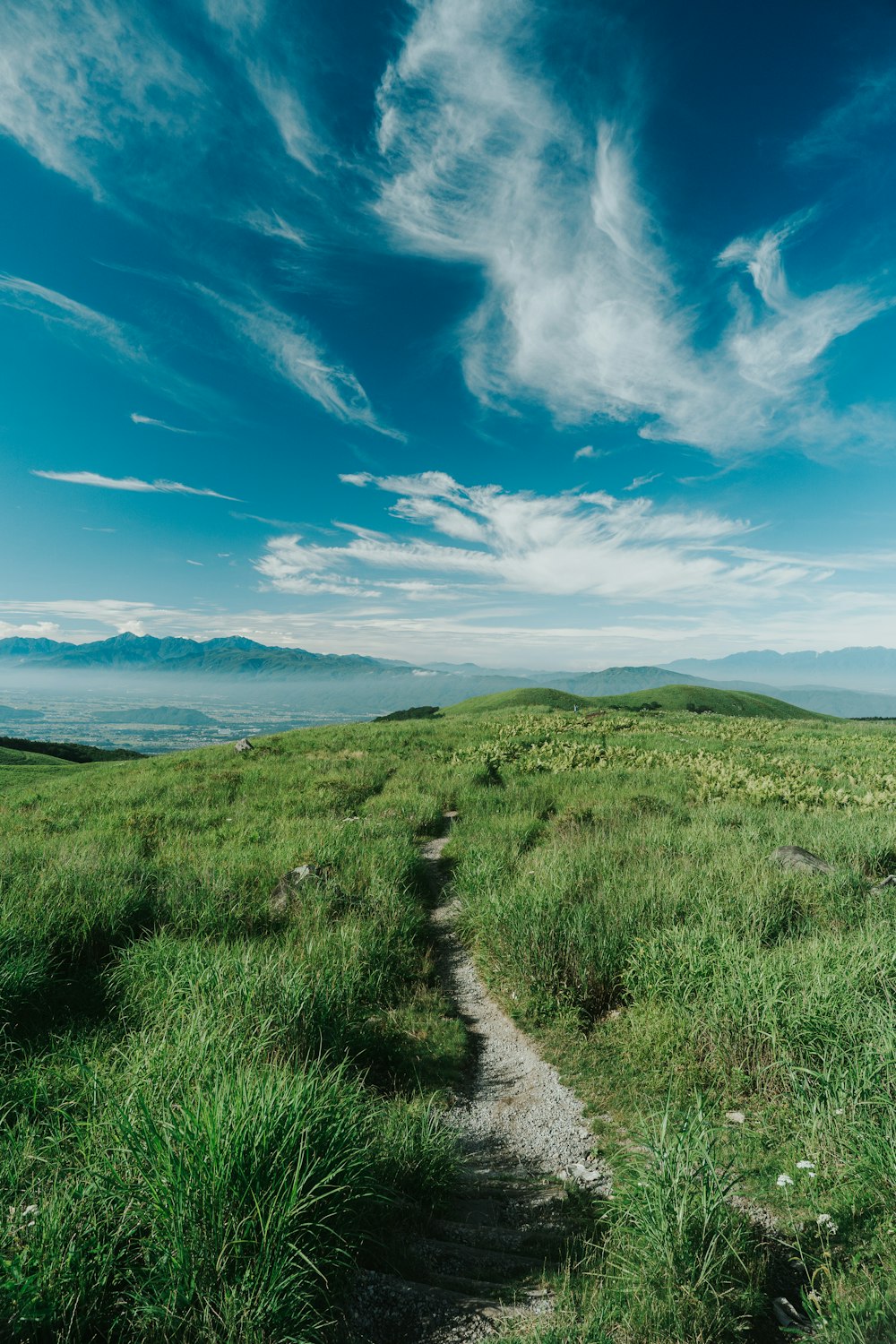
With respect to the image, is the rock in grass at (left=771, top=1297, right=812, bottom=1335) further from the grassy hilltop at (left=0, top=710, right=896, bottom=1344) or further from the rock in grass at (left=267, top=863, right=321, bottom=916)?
the rock in grass at (left=267, top=863, right=321, bottom=916)

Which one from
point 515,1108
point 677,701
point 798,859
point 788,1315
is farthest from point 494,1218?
point 677,701

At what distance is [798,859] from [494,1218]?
743 cm

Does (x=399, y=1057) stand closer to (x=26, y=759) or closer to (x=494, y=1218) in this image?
(x=494, y=1218)

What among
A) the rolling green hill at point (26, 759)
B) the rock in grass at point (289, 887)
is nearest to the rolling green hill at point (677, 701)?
the rolling green hill at point (26, 759)

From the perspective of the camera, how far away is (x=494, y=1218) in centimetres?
382

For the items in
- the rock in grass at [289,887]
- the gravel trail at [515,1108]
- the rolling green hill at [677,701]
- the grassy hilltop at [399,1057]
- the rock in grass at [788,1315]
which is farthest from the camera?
the rolling green hill at [677,701]

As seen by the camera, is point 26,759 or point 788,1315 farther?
point 26,759

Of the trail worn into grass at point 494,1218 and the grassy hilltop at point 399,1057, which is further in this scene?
the trail worn into grass at point 494,1218

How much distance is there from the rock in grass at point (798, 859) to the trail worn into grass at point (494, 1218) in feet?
17.7

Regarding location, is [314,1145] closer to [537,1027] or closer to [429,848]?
[537,1027]

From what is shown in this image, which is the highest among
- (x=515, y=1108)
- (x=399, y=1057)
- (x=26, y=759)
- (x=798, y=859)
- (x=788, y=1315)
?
(x=798, y=859)

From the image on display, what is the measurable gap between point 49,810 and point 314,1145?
1598 cm

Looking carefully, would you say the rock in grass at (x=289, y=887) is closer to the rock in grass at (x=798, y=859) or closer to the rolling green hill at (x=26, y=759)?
the rock in grass at (x=798, y=859)

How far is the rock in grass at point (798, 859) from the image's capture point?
8.63 meters
